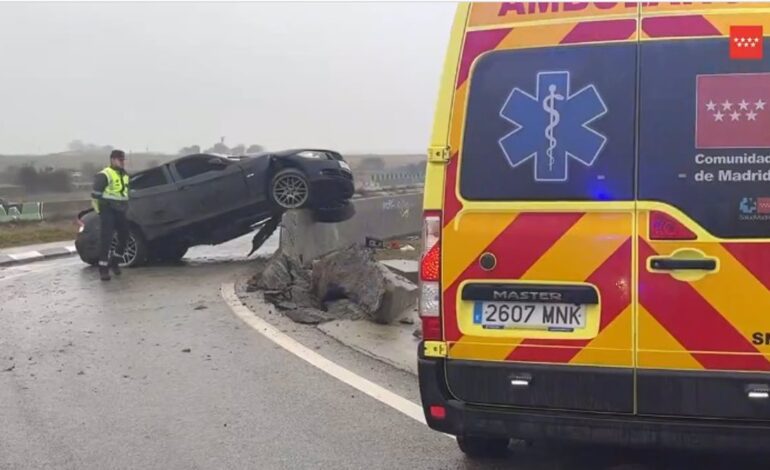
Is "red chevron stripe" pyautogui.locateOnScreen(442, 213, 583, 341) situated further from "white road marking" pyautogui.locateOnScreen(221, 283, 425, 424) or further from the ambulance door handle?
"white road marking" pyautogui.locateOnScreen(221, 283, 425, 424)

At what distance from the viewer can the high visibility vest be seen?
1134cm

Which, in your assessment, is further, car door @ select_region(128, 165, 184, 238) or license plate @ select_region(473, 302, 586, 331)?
car door @ select_region(128, 165, 184, 238)

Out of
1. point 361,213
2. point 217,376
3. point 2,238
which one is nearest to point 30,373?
point 217,376

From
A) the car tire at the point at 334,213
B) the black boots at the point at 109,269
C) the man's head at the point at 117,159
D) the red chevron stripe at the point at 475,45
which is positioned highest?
the red chevron stripe at the point at 475,45

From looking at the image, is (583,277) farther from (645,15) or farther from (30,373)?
(30,373)

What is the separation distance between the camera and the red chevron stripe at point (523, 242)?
3.32m

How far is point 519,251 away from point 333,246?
967 centimetres

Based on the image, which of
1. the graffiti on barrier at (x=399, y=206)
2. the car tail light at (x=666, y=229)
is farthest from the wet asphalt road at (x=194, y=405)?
the graffiti on barrier at (x=399, y=206)

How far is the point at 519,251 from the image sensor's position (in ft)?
11.1

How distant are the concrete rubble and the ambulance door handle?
15.9 feet

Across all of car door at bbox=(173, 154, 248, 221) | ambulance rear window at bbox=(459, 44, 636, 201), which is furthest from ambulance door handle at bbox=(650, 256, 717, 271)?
car door at bbox=(173, 154, 248, 221)

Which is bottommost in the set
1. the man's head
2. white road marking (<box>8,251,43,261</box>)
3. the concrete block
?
white road marking (<box>8,251,43,261</box>)

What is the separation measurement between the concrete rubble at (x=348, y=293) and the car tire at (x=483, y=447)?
366 centimetres

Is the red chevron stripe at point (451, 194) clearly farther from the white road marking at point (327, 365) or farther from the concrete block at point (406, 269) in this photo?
the concrete block at point (406, 269)
